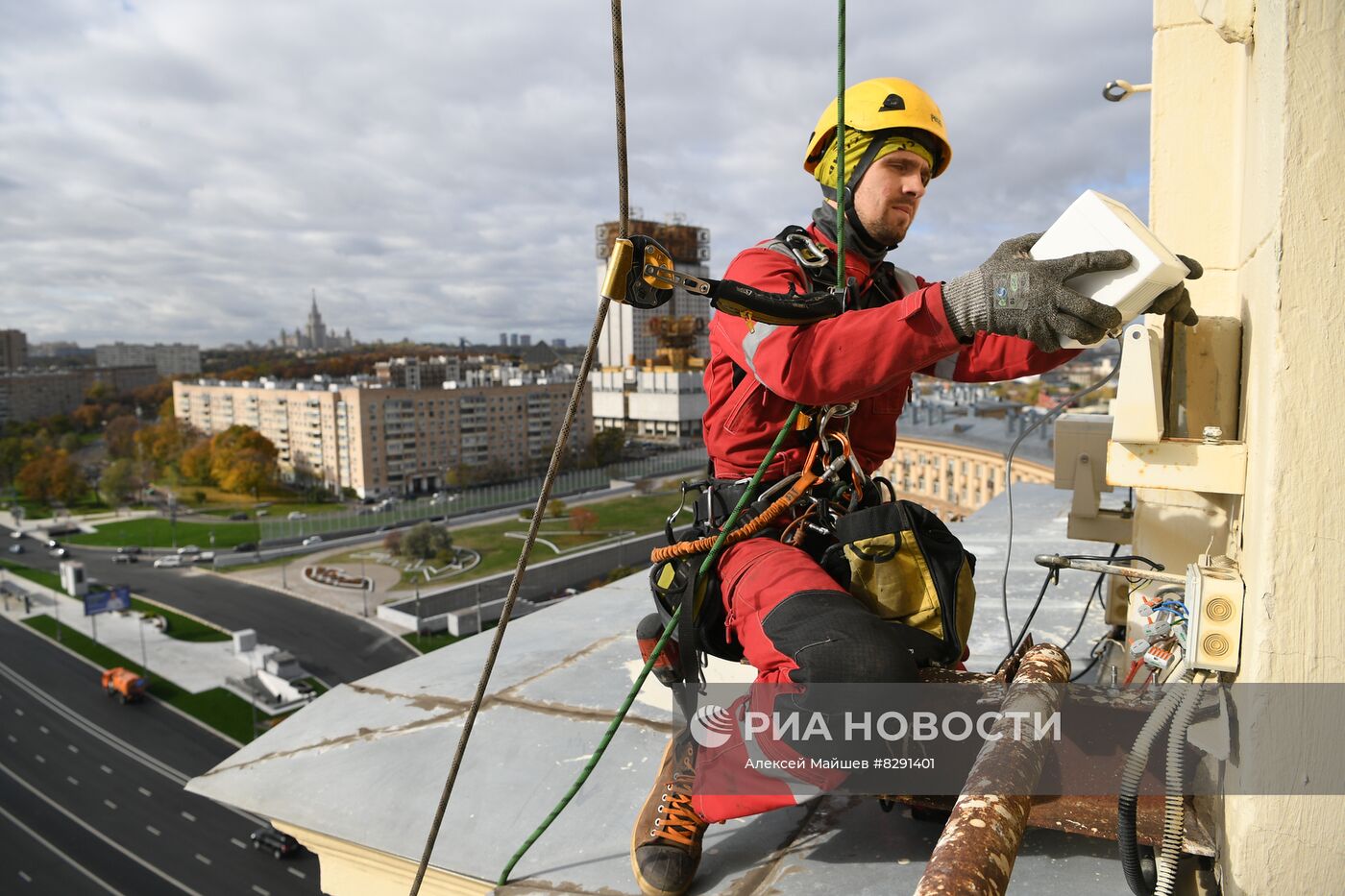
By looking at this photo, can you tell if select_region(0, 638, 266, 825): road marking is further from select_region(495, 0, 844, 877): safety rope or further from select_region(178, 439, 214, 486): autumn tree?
select_region(178, 439, 214, 486): autumn tree

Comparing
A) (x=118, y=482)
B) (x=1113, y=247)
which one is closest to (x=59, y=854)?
(x=1113, y=247)

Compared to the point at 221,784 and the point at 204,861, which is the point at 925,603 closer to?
the point at 221,784

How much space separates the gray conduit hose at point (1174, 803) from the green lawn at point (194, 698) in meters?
27.9

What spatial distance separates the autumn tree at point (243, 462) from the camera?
58562mm

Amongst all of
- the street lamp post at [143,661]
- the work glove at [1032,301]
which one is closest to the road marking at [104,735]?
the street lamp post at [143,661]

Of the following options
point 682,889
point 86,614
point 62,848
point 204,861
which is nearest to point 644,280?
point 682,889

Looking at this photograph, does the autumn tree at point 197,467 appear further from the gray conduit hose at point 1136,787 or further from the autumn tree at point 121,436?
the gray conduit hose at point 1136,787

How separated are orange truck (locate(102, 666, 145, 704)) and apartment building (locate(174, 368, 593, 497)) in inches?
1111

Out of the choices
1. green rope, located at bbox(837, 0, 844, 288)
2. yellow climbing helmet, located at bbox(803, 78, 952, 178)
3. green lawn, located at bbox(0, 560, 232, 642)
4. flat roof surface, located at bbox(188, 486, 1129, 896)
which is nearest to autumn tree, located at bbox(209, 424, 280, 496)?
green lawn, located at bbox(0, 560, 232, 642)

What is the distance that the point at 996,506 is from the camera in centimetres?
668

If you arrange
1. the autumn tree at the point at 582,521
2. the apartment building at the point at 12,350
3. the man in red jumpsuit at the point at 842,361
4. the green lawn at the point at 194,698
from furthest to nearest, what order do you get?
the apartment building at the point at 12,350, the autumn tree at the point at 582,521, the green lawn at the point at 194,698, the man in red jumpsuit at the point at 842,361

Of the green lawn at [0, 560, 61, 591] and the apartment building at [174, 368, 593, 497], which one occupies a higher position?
the apartment building at [174, 368, 593, 497]

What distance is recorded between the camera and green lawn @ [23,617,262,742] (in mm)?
26500

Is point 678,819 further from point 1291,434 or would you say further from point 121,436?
point 121,436
